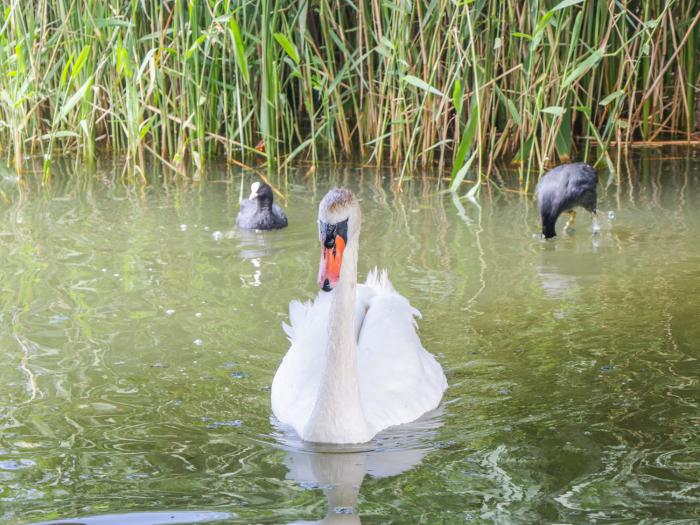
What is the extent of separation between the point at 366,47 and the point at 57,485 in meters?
5.95

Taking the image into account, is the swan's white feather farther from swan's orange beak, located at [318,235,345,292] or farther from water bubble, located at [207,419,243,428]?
swan's orange beak, located at [318,235,345,292]

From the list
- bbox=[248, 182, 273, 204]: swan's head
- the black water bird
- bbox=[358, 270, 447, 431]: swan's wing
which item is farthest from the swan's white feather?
bbox=[248, 182, 273, 204]: swan's head

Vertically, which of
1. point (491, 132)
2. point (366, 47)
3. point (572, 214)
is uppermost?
point (366, 47)

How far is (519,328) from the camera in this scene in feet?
17.5

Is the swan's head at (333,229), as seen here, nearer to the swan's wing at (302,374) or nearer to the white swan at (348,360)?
the white swan at (348,360)

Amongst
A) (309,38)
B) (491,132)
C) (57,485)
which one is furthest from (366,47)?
(57,485)

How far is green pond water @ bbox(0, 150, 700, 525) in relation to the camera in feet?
11.6

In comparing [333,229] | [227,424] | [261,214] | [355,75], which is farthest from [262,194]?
[333,229]

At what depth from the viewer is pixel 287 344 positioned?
17.1 ft

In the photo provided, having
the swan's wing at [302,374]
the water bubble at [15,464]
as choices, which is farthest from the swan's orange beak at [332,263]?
the water bubble at [15,464]

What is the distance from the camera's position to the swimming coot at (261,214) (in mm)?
7246

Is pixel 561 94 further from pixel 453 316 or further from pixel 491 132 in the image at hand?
pixel 453 316

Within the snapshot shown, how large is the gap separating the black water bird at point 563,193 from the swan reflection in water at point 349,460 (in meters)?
2.99

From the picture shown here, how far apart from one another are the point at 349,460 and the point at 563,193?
3.50 metres
